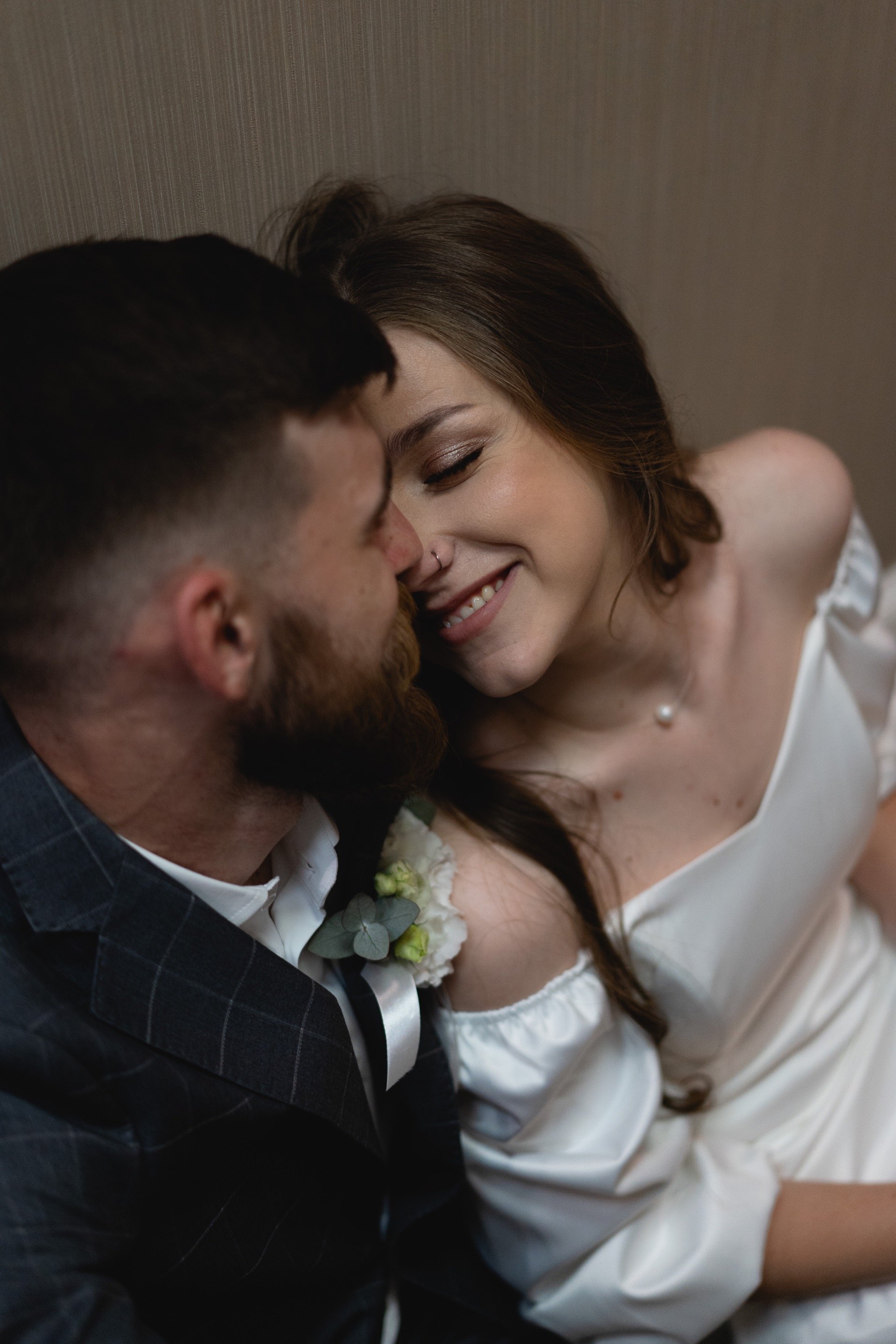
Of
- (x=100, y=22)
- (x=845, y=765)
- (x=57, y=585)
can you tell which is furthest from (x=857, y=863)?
(x=100, y=22)

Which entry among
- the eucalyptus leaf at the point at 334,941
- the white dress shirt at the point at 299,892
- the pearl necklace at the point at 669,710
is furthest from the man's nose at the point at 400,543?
the pearl necklace at the point at 669,710

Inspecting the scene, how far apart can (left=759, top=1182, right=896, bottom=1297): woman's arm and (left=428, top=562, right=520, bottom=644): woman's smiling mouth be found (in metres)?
0.73

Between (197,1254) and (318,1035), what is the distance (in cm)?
21

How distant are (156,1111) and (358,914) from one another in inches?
10.5

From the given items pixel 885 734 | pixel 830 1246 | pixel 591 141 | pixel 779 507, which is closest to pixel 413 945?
pixel 830 1246

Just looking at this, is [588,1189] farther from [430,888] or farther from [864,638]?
[864,638]

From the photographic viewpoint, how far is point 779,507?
60.6 inches

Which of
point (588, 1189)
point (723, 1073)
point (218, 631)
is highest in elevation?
point (218, 631)

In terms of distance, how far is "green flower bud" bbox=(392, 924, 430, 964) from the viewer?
1.11 metres

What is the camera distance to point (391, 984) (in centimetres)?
112

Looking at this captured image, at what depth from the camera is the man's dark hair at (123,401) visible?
81 cm

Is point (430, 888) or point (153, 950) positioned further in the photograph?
point (430, 888)

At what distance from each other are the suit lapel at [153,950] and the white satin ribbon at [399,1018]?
3.3 inches

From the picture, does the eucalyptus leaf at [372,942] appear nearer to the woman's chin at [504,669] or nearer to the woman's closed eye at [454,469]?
the woman's chin at [504,669]
